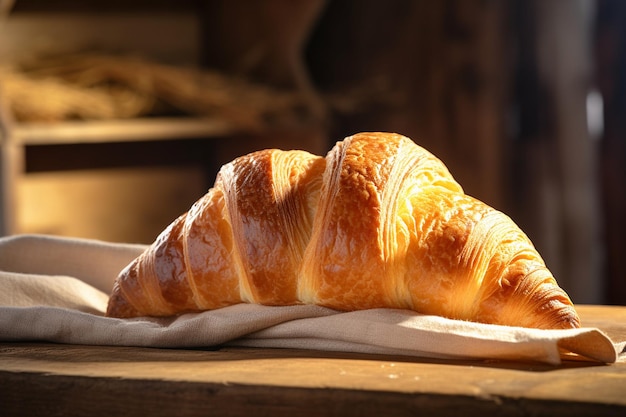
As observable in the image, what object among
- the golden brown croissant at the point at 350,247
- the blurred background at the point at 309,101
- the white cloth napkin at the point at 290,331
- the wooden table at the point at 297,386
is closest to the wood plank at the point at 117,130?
the blurred background at the point at 309,101

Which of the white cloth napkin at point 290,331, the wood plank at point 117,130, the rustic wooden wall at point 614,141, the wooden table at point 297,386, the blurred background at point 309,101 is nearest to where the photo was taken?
the wooden table at point 297,386

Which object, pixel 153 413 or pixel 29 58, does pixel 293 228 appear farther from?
pixel 29 58

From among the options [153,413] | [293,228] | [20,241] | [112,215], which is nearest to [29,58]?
[112,215]

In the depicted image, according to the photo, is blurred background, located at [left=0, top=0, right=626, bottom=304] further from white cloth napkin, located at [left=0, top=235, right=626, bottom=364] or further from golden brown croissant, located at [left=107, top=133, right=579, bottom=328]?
golden brown croissant, located at [left=107, top=133, right=579, bottom=328]

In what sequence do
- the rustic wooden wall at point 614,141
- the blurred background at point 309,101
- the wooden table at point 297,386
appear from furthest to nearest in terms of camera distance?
1. the rustic wooden wall at point 614,141
2. the blurred background at point 309,101
3. the wooden table at point 297,386

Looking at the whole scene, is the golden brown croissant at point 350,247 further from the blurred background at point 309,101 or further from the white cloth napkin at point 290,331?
the blurred background at point 309,101

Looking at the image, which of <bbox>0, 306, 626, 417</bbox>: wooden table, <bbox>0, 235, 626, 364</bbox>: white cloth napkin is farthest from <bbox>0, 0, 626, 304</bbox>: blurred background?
<bbox>0, 306, 626, 417</bbox>: wooden table

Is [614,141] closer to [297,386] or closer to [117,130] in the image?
[117,130]
